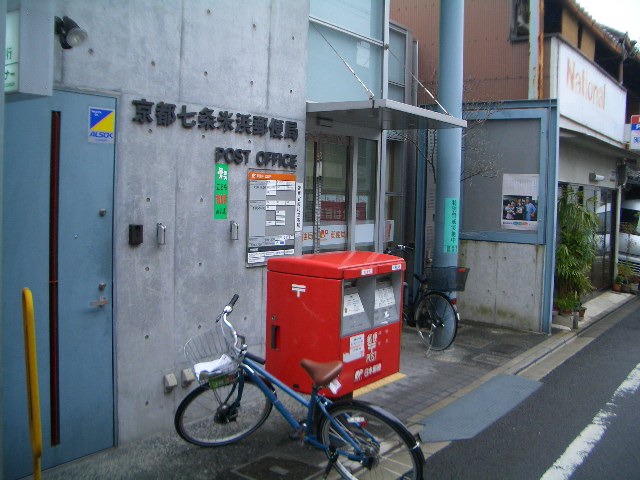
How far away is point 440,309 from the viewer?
8.47 meters

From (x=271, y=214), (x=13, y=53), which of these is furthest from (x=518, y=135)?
(x=13, y=53)

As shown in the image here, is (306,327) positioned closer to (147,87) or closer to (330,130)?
(147,87)

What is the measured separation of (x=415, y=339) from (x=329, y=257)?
14.7 ft

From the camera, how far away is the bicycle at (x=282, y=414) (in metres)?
4.12

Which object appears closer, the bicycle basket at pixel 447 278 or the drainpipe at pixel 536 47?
the bicycle basket at pixel 447 278

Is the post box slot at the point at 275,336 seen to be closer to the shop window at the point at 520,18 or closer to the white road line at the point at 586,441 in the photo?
the white road line at the point at 586,441

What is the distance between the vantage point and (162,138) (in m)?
5.08

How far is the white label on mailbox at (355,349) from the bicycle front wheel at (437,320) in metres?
3.72

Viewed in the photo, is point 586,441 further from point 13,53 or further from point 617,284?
point 617,284

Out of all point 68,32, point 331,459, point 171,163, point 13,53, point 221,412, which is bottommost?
point 331,459

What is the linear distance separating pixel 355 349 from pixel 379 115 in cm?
309

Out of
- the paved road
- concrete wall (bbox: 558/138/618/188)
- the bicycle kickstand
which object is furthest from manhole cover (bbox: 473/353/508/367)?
concrete wall (bbox: 558/138/618/188)

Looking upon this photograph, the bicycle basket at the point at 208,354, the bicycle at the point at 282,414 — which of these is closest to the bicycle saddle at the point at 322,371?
A: the bicycle at the point at 282,414

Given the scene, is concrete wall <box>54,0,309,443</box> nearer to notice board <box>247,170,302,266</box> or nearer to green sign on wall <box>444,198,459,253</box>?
notice board <box>247,170,302,266</box>
